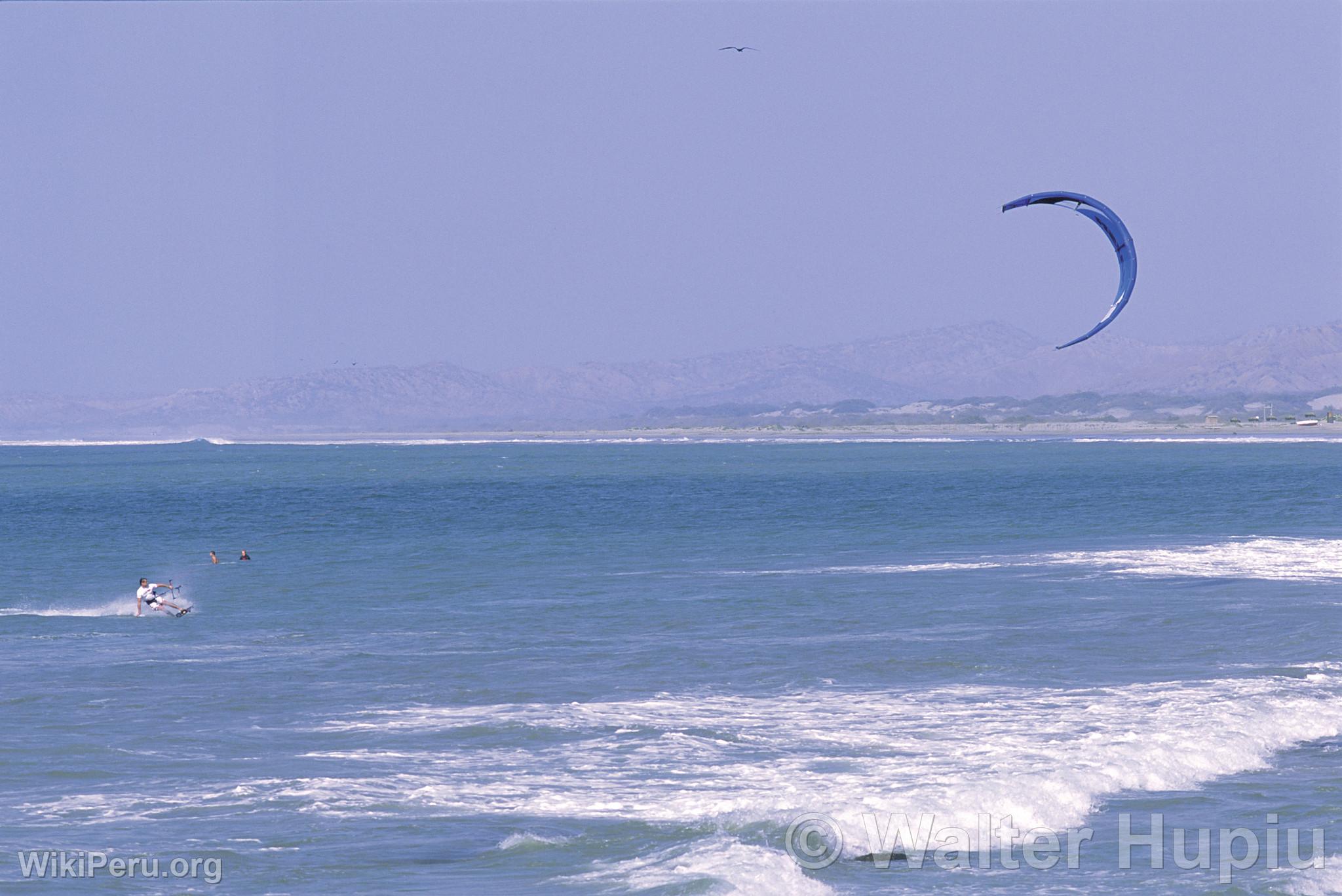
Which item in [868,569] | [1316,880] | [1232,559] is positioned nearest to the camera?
[1316,880]

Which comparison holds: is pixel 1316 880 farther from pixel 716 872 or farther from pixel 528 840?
pixel 528 840

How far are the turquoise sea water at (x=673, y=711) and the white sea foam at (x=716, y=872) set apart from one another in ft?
0.12

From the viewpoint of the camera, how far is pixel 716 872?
13.2 m

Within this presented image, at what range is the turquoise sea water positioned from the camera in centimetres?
1399

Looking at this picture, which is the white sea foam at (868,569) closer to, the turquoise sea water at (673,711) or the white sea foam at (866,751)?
the turquoise sea water at (673,711)

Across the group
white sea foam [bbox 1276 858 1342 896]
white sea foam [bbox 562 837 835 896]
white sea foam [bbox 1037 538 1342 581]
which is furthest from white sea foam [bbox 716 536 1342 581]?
white sea foam [bbox 562 837 835 896]

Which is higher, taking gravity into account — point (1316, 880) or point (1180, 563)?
point (1316, 880)

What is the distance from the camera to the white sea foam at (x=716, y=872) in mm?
12898

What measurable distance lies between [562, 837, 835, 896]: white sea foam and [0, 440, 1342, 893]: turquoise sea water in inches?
1.4

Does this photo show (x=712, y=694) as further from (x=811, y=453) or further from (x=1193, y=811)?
→ (x=811, y=453)

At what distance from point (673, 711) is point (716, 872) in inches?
268

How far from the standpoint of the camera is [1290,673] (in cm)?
2195

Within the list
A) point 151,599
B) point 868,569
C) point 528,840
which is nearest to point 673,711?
point 528,840

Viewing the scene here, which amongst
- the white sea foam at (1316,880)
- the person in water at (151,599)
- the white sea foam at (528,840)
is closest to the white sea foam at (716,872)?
the white sea foam at (528,840)
